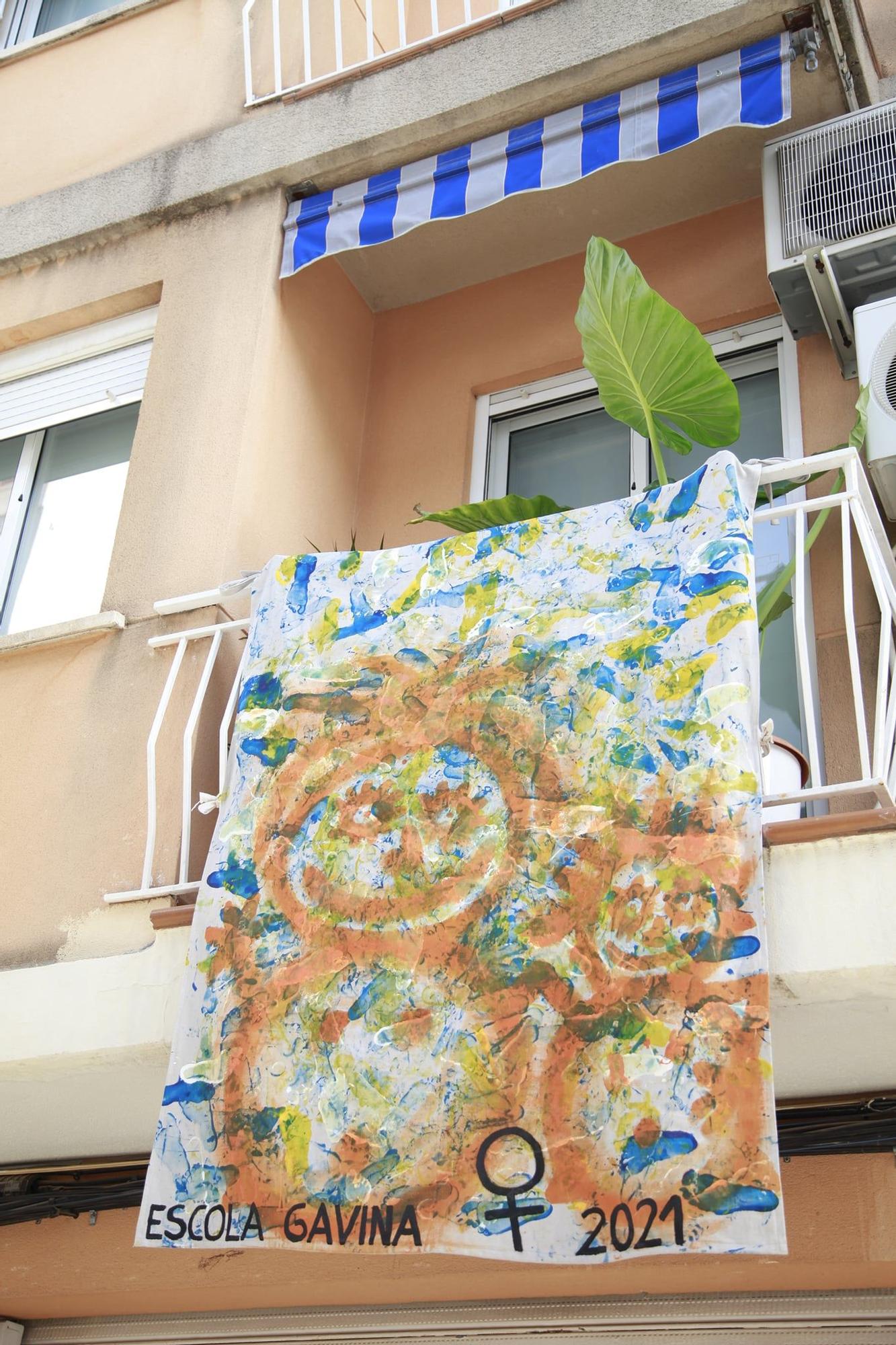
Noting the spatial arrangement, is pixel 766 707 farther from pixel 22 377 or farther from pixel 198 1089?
pixel 22 377

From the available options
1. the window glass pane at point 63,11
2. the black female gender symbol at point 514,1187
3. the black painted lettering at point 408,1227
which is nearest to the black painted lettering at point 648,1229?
the black female gender symbol at point 514,1187

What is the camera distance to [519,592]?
12.5ft

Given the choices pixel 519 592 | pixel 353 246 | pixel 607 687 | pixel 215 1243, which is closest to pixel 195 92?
pixel 353 246

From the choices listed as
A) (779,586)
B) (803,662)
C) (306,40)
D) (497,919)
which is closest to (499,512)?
(779,586)

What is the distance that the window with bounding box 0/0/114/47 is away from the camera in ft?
22.9

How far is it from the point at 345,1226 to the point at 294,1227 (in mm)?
129

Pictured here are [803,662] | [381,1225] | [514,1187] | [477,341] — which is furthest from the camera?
[477,341]

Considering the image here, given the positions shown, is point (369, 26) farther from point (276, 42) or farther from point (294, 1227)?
point (294, 1227)

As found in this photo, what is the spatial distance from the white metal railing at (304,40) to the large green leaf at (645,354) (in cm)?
183

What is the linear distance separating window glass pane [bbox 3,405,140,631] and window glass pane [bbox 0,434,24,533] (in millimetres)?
111

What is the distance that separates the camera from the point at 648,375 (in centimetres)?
429

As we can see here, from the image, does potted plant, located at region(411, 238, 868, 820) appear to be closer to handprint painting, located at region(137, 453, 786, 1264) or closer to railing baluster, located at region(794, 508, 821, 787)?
railing baluster, located at region(794, 508, 821, 787)

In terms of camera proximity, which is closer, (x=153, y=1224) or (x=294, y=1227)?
(x=294, y=1227)

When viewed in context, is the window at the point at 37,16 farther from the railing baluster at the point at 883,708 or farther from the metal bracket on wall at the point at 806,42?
the railing baluster at the point at 883,708
